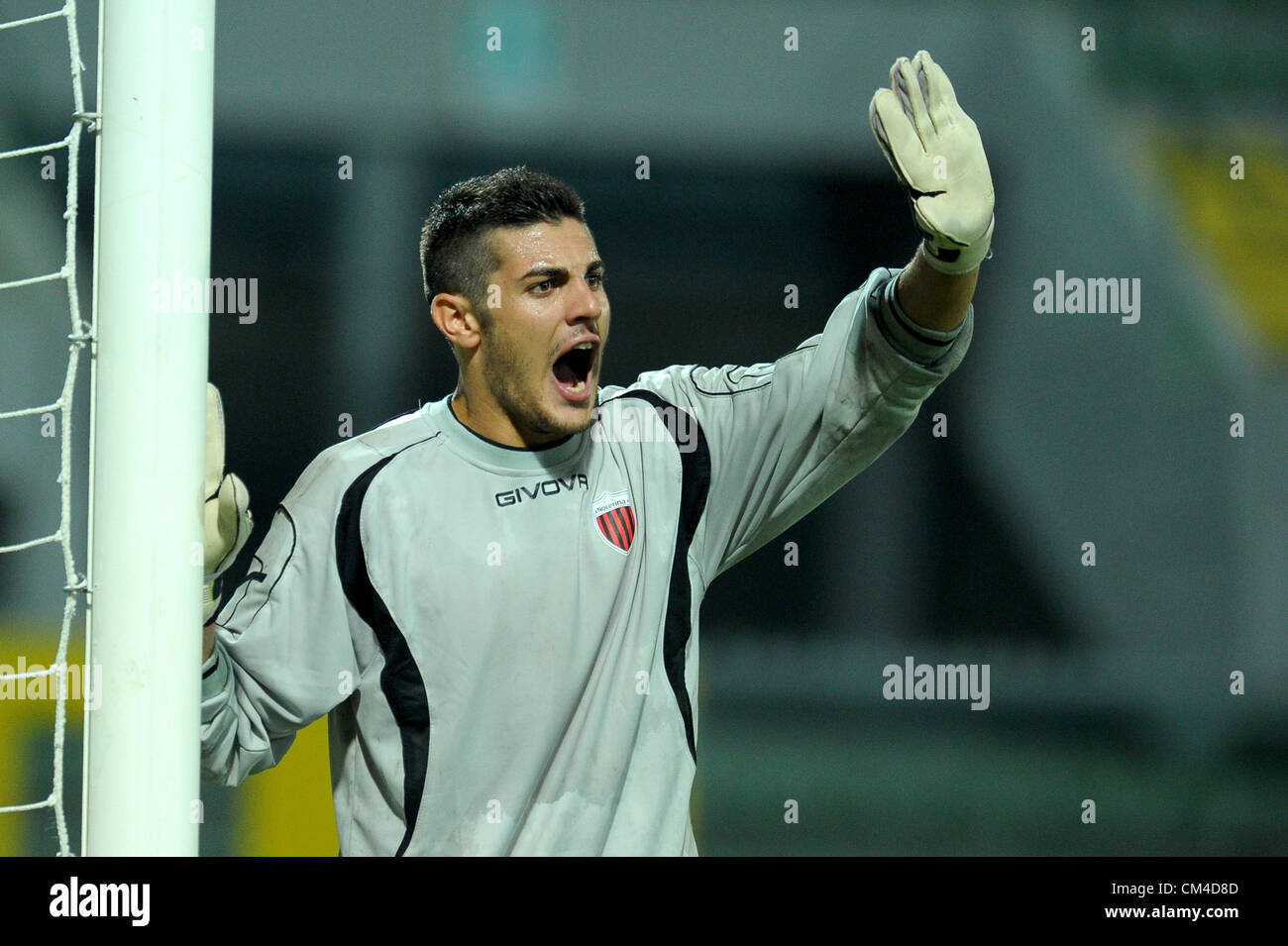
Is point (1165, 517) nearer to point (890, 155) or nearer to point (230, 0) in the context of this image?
point (230, 0)

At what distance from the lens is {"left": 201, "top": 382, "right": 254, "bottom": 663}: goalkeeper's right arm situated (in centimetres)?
146

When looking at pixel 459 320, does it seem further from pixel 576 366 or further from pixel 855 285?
pixel 855 285

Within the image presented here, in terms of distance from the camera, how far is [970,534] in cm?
548

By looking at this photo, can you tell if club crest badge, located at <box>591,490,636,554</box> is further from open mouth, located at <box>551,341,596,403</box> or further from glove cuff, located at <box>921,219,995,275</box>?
glove cuff, located at <box>921,219,995,275</box>

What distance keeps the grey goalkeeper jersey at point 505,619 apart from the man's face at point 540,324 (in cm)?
6

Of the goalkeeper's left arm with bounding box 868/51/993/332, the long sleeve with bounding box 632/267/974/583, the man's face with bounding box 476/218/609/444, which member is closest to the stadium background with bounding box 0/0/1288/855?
the long sleeve with bounding box 632/267/974/583

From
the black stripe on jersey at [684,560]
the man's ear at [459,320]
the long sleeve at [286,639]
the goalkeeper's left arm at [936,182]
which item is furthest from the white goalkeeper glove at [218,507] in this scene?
the goalkeeper's left arm at [936,182]

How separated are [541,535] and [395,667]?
0.22 m

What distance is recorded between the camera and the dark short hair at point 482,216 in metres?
1.73

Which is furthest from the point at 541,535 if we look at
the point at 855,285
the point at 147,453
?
the point at 855,285

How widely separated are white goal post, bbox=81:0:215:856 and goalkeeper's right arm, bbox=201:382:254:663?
0.11 ft

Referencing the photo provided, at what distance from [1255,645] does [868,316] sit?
4.17 m

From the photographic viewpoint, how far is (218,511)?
57.8 inches

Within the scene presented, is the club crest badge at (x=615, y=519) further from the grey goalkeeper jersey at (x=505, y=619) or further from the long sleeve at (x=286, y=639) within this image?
the long sleeve at (x=286, y=639)
